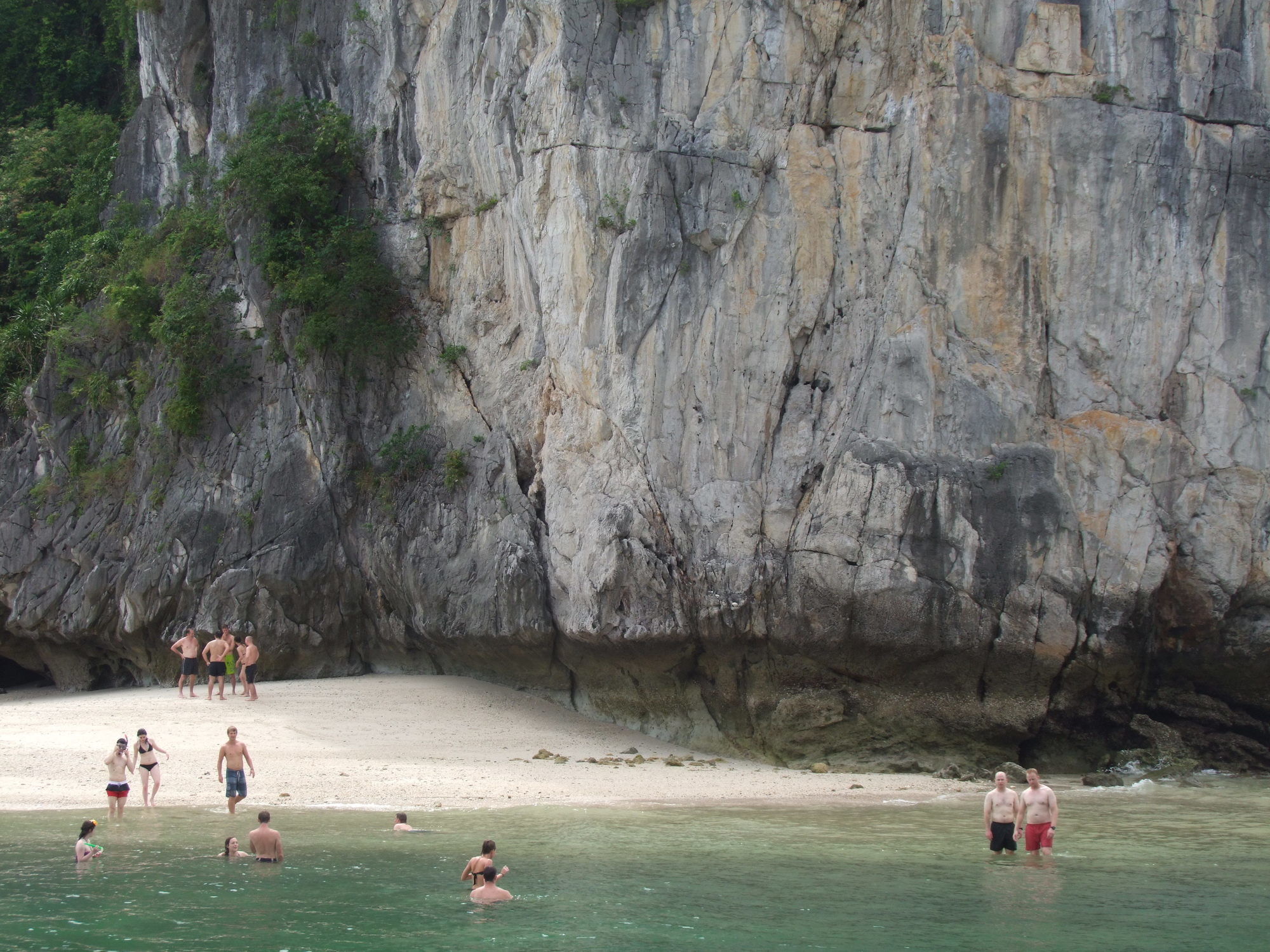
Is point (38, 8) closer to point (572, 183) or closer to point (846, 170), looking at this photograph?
point (572, 183)

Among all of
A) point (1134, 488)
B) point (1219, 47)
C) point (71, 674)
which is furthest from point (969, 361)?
point (71, 674)

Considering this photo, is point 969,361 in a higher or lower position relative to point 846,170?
lower

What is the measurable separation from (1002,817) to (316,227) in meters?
15.6

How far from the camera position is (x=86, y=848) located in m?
10.7

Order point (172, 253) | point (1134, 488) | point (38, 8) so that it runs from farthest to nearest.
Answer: point (38, 8), point (172, 253), point (1134, 488)

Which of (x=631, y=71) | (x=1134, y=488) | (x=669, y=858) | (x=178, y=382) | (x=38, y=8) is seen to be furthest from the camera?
(x=38, y=8)

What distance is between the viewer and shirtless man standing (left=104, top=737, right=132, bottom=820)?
1278cm

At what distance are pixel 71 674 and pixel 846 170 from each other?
16.9 m

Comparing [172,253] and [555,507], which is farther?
[172,253]

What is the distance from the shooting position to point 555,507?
18344 millimetres

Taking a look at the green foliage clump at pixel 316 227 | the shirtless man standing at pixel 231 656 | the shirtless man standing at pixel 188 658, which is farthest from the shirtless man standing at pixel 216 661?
the green foliage clump at pixel 316 227

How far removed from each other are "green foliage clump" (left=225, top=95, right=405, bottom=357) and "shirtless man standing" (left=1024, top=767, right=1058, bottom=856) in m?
13.0

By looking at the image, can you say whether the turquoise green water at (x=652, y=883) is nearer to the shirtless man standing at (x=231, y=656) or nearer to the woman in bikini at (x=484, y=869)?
the woman in bikini at (x=484, y=869)

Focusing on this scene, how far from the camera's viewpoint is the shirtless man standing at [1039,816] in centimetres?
1152
